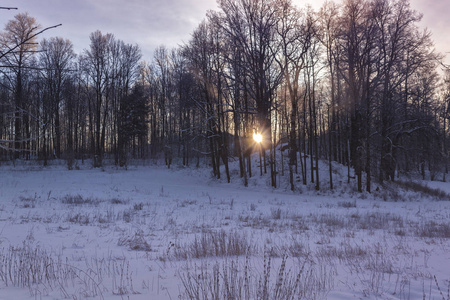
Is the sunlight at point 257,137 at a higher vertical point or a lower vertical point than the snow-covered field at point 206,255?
higher

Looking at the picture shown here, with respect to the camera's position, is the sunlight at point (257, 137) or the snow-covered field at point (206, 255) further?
the sunlight at point (257, 137)

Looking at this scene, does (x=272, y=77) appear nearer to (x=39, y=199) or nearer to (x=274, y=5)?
(x=274, y=5)

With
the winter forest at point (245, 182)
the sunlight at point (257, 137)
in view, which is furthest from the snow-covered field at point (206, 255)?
the sunlight at point (257, 137)

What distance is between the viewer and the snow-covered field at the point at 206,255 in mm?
3799

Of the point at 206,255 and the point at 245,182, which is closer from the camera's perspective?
the point at 206,255

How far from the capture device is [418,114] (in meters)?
22.5

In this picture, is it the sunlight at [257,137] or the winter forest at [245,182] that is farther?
the sunlight at [257,137]

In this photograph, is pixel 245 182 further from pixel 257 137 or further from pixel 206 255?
pixel 206 255

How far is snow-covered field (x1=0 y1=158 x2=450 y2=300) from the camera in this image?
380cm

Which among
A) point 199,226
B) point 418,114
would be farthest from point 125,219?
point 418,114

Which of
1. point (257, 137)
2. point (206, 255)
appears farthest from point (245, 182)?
point (206, 255)

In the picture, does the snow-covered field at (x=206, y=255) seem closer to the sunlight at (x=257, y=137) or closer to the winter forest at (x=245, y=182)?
the winter forest at (x=245, y=182)

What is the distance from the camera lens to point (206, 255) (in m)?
5.71

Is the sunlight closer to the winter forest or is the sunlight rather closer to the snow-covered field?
the winter forest
